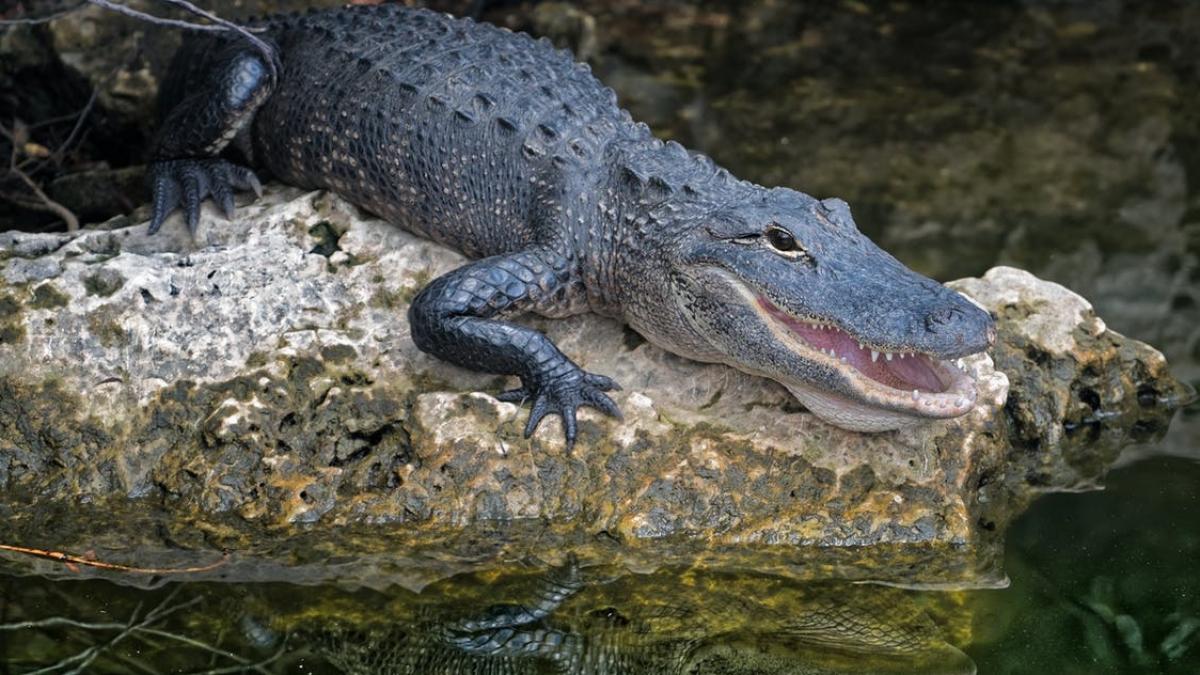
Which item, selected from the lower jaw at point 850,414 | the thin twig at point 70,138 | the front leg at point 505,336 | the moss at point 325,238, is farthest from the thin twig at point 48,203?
the lower jaw at point 850,414

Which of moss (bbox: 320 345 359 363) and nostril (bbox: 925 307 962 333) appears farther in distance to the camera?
moss (bbox: 320 345 359 363)

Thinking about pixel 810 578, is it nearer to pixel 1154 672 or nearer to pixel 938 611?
pixel 938 611

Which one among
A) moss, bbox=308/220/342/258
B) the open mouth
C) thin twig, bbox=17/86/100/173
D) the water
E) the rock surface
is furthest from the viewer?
thin twig, bbox=17/86/100/173

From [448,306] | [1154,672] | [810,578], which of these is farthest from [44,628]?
[1154,672]

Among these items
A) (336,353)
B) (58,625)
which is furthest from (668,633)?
(58,625)

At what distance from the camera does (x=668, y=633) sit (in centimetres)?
377

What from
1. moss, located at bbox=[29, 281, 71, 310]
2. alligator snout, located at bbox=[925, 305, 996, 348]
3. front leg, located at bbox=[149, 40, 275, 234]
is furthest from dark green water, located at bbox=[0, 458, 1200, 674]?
front leg, located at bbox=[149, 40, 275, 234]

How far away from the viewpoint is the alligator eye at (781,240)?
4117 millimetres

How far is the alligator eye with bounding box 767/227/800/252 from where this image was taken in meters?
4.12

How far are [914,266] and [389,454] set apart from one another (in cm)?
272

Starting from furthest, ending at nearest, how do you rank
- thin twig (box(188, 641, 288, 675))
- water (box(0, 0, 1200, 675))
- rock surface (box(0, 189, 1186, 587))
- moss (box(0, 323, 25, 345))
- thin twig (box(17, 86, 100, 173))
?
thin twig (box(17, 86, 100, 173)), moss (box(0, 323, 25, 345)), rock surface (box(0, 189, 1186, 587)), water (box(0, 0, 1200, 675)), thin twig (box(188, 641, 288, 675))

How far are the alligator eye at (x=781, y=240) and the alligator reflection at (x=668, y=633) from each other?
3.20 ft

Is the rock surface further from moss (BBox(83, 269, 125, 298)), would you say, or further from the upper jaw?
the upper jaw

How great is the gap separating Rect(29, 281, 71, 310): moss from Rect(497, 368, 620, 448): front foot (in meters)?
1.43
